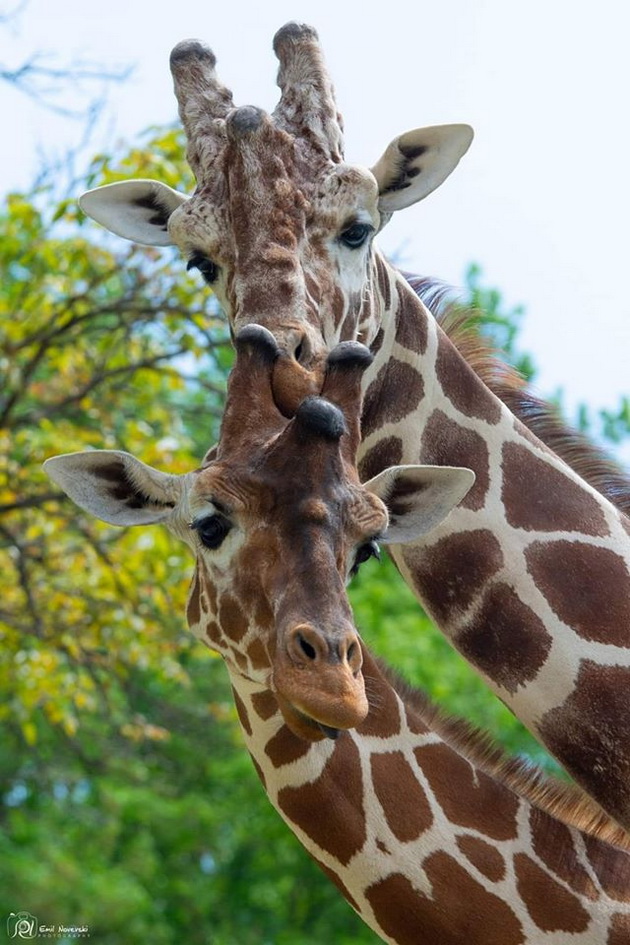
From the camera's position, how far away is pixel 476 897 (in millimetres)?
4742

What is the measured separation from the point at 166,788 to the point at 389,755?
18.7 meters

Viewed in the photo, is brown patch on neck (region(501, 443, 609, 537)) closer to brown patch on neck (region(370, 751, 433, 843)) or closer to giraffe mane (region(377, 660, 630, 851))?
giraffe mane (region(377, 660, 630, 851))

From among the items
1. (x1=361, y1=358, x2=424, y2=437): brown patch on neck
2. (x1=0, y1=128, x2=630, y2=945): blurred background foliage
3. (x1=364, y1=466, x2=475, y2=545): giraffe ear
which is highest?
(x1=361, y1=358, x2=424, y2=437): brown patch on neck

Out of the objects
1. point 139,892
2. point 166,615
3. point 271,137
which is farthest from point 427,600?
point 139,892

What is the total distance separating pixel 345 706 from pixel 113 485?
139 centimetres

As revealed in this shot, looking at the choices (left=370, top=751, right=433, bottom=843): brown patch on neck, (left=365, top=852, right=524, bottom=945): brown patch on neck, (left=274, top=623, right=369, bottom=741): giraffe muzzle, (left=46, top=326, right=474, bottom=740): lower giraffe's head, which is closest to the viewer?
(left=274, top=623, right=369, bottom=741): giraffe muzzle

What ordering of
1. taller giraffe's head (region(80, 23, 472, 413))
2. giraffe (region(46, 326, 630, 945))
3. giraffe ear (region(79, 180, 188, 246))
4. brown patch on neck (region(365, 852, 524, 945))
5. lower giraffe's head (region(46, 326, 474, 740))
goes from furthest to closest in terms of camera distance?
giraffe ear (region(79, 180, 188, 246))
brown patch on neck (region(365, 852, 524, 945))
taller giraffe's head (region(80, 23, 472, 413))
giraffe (region(46, 326, 630, 945))
lower giraffe's head (region(46, 326, 474, 740))

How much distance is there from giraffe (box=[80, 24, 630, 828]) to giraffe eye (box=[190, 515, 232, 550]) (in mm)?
402

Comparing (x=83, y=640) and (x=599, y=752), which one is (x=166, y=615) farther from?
(x=599, y=752)

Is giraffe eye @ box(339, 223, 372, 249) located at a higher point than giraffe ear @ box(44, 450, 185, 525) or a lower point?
higher

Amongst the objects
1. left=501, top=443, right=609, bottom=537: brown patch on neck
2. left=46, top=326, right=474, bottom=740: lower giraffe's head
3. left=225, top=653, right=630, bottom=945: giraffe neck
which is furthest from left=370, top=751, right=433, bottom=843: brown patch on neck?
left=501, top=443, right=609, bottom=537: brown patch on neck

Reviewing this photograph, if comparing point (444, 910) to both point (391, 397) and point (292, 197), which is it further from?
point (292, 197)

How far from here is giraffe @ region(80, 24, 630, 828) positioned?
4.69 metres

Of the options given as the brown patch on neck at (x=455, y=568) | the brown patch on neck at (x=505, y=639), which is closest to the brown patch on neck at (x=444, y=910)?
the brown patch on neck at (x=505, y=639)
